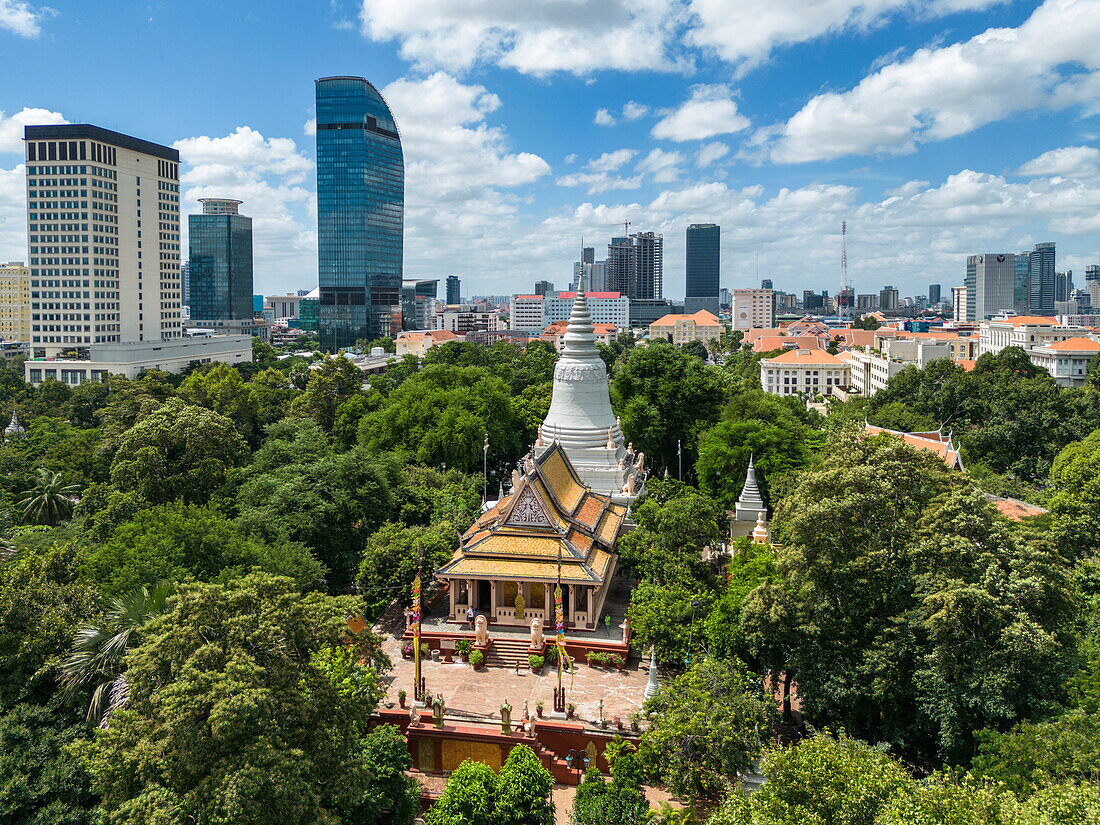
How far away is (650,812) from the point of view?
1716 cm

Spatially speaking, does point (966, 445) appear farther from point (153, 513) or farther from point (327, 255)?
point (327, 255)

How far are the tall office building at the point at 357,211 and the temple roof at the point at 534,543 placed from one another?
372 ft

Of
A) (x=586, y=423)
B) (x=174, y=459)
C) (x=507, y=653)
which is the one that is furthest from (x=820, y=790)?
(x=174, y=459)

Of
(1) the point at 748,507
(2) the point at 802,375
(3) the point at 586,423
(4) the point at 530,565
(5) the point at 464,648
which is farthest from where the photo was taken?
(2) the point at 802,375

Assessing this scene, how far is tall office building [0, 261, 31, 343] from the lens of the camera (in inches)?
4749

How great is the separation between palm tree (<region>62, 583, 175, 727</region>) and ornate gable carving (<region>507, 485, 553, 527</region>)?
12.4m

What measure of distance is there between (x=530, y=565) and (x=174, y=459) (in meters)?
17.8

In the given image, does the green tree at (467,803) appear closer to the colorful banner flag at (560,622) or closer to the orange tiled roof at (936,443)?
the colorful banner flag at (560,622)

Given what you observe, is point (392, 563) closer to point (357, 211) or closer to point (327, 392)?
point (327, 392)

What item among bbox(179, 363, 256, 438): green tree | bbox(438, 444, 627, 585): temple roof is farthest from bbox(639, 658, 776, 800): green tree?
bbox(179, 363, 256, 438): green tree

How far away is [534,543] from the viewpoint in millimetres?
28688

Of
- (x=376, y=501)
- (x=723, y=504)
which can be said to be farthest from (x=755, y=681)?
(x=723, y=504)

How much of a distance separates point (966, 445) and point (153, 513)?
4746 cm

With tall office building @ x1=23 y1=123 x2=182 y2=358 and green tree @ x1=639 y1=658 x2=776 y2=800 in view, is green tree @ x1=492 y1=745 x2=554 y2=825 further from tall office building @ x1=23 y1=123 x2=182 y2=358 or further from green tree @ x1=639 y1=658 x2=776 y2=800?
tall office building @ x1=23 y1=123 x2=182 y2=358
